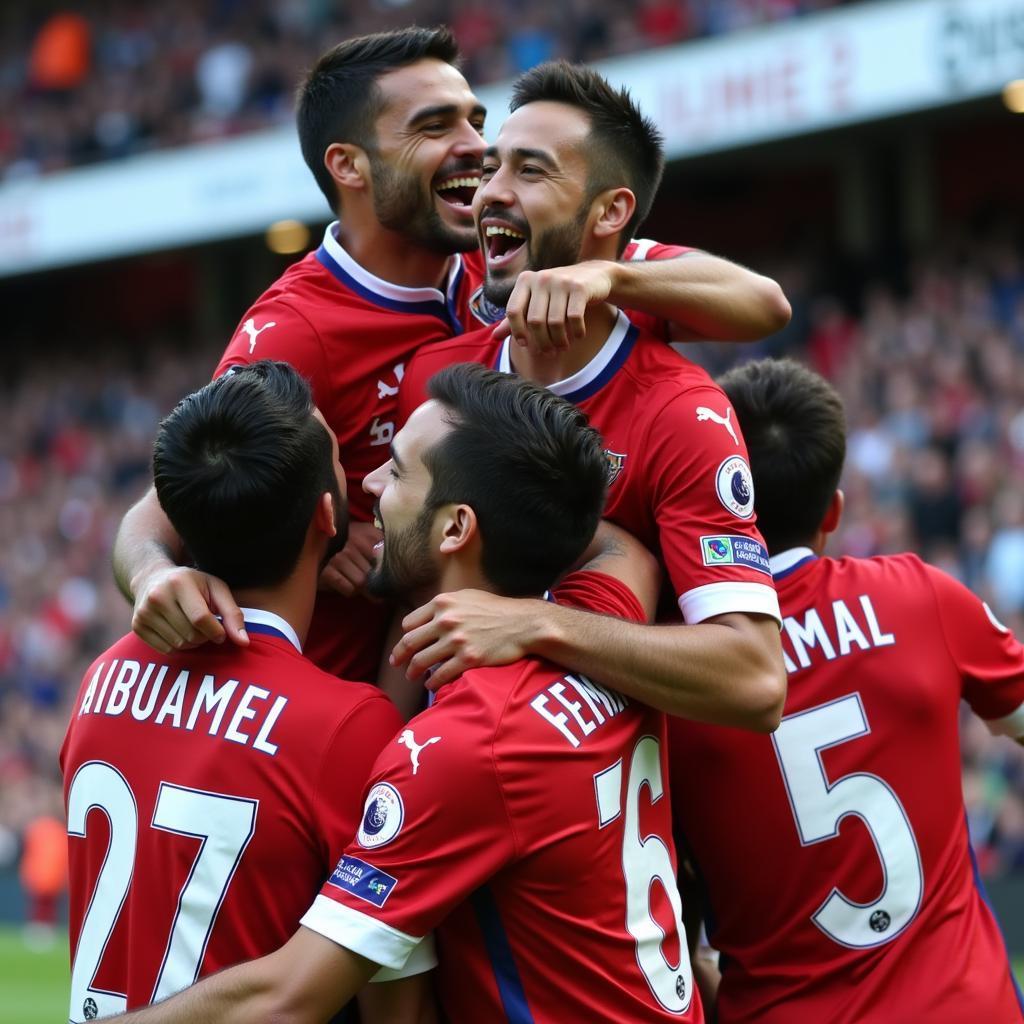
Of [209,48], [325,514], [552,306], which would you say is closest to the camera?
[325,514]

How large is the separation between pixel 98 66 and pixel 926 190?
12136mm

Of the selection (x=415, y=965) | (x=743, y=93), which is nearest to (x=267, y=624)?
(x=415, y=965)

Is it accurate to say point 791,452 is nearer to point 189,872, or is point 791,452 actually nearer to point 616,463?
point 616,463

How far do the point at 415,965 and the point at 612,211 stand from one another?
5.56ft

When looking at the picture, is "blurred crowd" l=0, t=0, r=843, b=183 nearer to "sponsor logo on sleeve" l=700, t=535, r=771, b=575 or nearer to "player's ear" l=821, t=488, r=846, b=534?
"player's ear" l=821, t=488, r=846, b=534

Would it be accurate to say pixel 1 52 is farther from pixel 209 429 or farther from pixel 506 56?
pixel 209 429

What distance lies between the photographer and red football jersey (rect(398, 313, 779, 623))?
3344 mm

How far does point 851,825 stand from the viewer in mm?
3609

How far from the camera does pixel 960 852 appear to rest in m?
3.71

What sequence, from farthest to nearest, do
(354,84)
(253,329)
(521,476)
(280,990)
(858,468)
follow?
(858,468)
(354,84)
(253,329)
(521,476)
(280,990)

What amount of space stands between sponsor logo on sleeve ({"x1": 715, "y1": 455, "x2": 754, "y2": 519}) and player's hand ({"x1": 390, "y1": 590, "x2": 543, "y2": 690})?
1.61ft

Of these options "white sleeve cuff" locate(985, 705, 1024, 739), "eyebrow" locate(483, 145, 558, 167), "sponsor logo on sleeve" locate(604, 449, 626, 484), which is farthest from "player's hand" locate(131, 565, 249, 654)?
"white sleeve cuff" locate(985, 705, 1024, 739)

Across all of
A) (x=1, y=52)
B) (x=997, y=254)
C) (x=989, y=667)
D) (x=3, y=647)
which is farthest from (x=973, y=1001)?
(x=1, y=52)

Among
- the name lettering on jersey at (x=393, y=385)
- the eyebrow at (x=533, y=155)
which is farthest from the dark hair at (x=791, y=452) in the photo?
the name lettering on jersey at (x=393, y=385)
